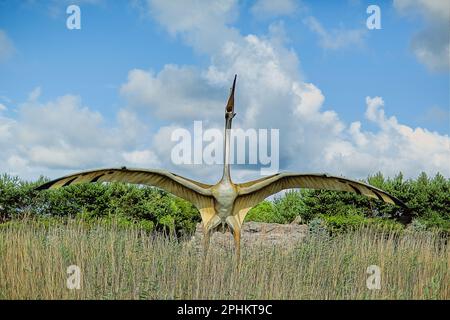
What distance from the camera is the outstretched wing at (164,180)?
6056 millimetres

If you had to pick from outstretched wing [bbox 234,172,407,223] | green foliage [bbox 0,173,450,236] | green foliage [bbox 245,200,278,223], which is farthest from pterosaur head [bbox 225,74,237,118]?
green foliage [bbox 245,200,278,223]

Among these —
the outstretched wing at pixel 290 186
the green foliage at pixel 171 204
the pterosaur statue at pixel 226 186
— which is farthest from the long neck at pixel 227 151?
the green foliage at pixel 171 204

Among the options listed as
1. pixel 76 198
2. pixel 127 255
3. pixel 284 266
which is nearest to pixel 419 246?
pixel 284 266

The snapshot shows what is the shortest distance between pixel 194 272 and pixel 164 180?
126cm

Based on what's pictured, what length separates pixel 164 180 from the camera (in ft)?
20.8

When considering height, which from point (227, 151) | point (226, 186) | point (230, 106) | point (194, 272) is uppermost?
point (230, 106)

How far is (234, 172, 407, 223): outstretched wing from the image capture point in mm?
6191

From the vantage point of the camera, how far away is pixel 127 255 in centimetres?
645

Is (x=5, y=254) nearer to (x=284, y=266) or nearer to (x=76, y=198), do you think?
(x=284, y=266)

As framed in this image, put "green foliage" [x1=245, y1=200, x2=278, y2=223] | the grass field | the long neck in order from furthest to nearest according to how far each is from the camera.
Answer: "green foliage" [x1=245, y1=200, x2=278, y2=223] < the long neck < the grass field

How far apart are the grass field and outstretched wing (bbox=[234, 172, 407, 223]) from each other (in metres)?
0.75

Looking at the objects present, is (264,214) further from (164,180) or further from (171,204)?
(164,180)

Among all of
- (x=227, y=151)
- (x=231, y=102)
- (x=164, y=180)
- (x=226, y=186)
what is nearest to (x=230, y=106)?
(x=231, y=102)

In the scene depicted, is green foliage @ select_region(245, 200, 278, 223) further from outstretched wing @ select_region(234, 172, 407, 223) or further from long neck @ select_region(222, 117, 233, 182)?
long neck @ select_region(222, 117, 233, 182)
